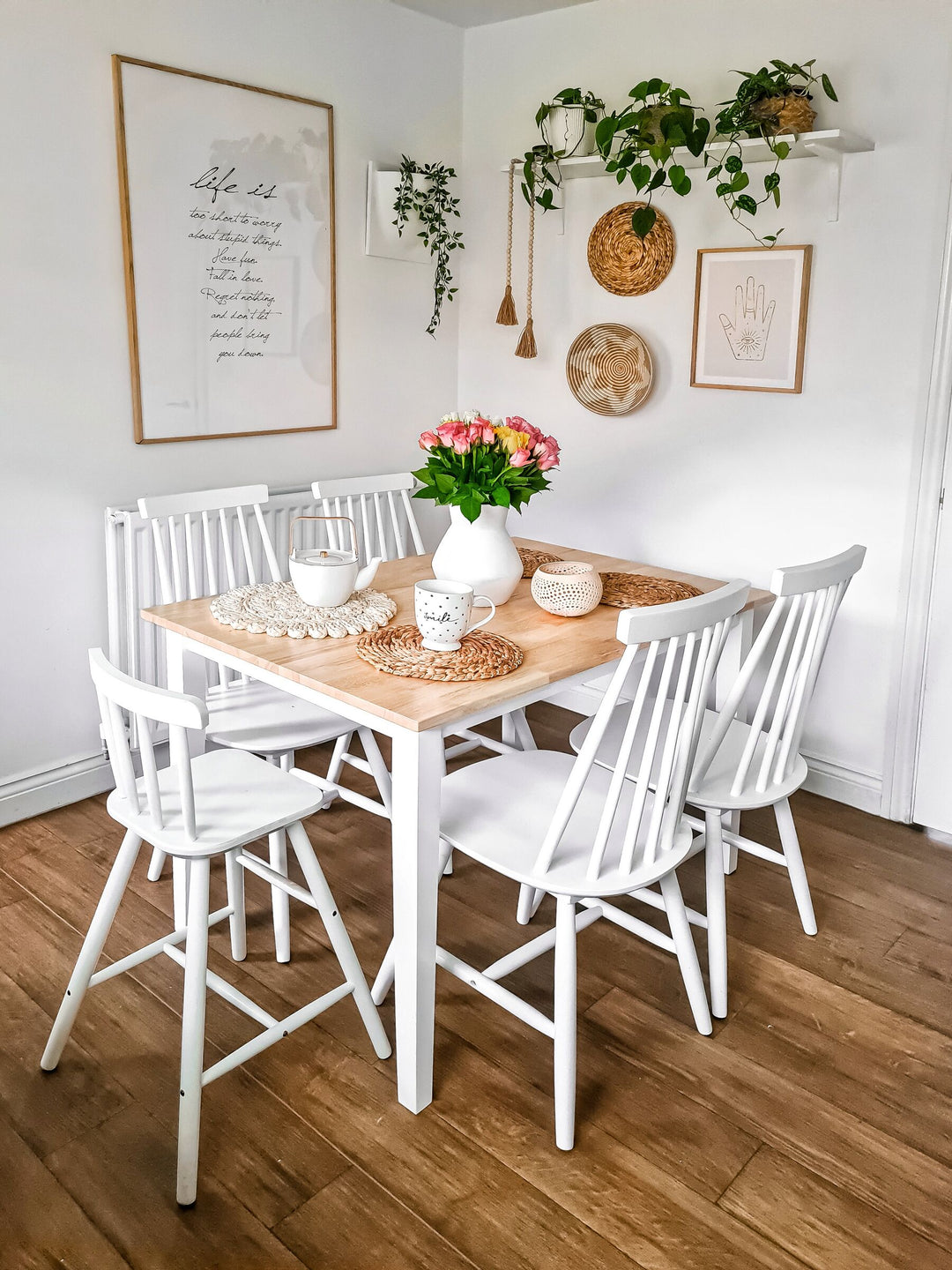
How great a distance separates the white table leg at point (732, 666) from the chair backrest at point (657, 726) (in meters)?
0.53

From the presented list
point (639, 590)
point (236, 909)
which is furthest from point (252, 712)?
point (639, 590)

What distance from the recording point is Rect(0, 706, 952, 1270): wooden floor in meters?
1.64

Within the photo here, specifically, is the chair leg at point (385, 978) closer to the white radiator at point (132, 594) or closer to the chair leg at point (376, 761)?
the chair leg at point (376, 761)

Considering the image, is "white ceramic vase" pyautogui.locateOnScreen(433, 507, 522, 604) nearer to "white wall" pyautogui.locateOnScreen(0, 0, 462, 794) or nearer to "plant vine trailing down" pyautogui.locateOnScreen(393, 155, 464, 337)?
"white wall" pyautogui.locateOnScreen(0, 0, 462, 794)

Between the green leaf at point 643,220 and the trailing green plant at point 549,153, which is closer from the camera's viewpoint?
the green leaf at point 643,220

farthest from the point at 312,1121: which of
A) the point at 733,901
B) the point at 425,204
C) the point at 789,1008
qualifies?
the point at 425,204

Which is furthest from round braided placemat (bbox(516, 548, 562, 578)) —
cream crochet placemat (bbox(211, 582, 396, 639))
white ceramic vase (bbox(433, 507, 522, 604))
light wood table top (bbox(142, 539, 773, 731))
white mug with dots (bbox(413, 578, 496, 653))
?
white mug with dots (bbox(413, 578, 496, 653))

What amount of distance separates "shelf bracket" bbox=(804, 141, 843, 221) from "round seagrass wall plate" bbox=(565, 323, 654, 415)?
Answer: 2.28ft

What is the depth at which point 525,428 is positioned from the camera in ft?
7.32

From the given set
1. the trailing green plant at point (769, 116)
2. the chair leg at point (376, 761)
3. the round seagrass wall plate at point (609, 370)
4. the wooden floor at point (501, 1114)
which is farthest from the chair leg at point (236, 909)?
the trailing green plant at point (769, 116)

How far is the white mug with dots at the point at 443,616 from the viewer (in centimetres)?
196

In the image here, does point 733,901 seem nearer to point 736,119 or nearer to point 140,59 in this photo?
point 736,119

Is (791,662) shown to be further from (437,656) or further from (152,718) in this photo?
(152,718)

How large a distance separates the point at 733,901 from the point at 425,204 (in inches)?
100
